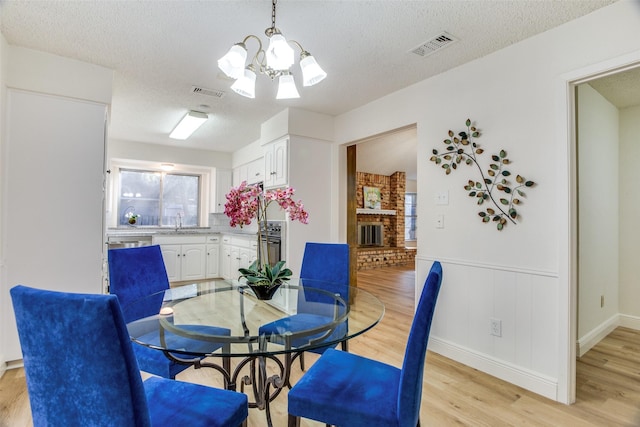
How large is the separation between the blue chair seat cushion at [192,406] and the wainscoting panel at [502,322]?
195cm

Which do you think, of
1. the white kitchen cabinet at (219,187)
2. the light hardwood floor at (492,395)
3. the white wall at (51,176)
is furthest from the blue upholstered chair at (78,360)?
the white kitchen cabinet at (219,187)

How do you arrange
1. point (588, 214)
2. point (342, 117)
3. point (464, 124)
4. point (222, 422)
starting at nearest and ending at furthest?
point (222, 422) → point (464, 124) → point (588, 214) → point (342, 117)

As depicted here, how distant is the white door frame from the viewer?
1.99 meters

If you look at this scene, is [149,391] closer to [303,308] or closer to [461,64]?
[303,308]

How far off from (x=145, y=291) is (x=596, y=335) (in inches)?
153

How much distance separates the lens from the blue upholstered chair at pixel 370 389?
1.11 m

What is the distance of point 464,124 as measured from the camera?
8.45 feet

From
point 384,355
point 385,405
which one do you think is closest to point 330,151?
point 384,355

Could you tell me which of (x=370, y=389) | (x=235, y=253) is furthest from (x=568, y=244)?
(x=235, y=253)

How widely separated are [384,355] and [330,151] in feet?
7.91

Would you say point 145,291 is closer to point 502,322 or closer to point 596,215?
point 502,322

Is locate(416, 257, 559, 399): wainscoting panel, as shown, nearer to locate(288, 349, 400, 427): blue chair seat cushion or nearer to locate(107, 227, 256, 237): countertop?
locate(288, 349, 400, 427): blue chair seat cushion

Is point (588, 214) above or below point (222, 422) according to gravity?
above

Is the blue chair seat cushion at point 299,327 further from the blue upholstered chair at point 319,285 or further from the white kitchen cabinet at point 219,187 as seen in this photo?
the white kitchen cabinet at point 219,187
